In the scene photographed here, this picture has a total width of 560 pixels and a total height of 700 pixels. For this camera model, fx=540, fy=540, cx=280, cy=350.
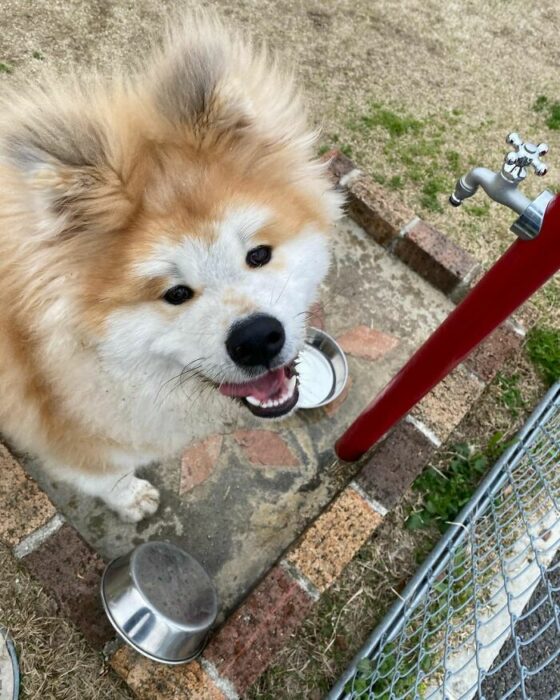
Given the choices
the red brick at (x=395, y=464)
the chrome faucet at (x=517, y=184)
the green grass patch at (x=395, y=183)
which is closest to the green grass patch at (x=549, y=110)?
the green grass patch at (x=395, y=183)

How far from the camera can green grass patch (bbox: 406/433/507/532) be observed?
221 cm

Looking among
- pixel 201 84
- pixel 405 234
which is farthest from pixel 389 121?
pixel 201 84

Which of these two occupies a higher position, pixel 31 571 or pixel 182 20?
pixel 182 20

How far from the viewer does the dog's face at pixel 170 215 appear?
1194 mm

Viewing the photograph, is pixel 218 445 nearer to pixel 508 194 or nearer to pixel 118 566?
pixel 118 566

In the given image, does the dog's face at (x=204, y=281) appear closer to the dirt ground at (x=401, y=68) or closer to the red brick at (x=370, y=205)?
the red brick at (x=370, y=205)

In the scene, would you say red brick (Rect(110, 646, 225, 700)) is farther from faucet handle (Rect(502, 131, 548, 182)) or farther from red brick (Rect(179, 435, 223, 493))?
faucet handle (Rect(502, 131, 548, 182))

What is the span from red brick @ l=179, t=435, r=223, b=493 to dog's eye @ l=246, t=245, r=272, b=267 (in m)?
1.13

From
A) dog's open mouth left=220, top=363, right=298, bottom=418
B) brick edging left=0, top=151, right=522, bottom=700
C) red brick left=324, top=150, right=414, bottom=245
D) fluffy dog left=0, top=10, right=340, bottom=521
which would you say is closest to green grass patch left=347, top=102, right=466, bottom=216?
red brick left=324, top=150, right=414, bottom=245

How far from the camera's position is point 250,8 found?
11.5ft

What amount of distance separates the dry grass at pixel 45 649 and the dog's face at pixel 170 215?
0.98 m

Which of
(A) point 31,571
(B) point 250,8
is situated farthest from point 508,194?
(B) point 250,8

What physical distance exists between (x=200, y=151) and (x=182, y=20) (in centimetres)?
37

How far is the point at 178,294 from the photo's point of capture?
1.27 meters
